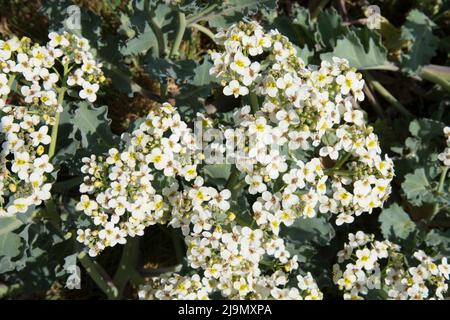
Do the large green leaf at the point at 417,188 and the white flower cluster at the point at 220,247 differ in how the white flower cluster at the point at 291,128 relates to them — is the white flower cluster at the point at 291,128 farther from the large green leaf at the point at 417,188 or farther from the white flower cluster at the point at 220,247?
the large green leaf at the point at 417,188

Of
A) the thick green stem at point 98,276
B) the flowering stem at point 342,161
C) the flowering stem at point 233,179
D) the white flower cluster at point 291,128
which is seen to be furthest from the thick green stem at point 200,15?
the thick green stem at point 98,276

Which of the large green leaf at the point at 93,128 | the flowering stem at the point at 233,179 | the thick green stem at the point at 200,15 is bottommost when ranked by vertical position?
the flowering stem at the point at 233,179

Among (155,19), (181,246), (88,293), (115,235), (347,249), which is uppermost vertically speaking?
(155,19)

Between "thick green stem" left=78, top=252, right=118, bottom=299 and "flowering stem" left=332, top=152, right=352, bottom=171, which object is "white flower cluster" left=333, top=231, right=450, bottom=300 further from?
"thick green stem" left=78, top=252, right=118, bottom=299

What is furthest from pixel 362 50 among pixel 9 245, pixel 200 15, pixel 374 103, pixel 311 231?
pixel 9 245

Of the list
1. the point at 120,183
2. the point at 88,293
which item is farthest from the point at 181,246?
the point at 120,183
